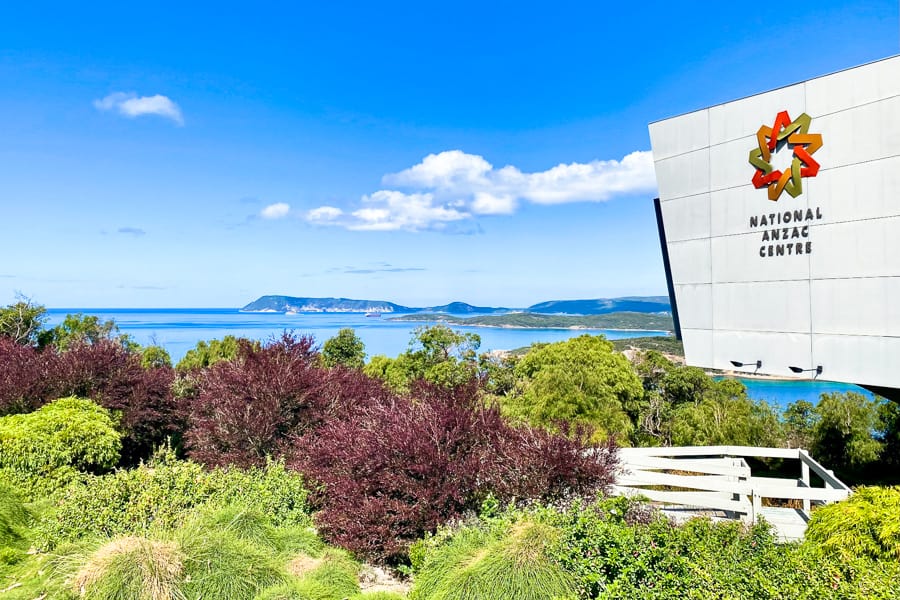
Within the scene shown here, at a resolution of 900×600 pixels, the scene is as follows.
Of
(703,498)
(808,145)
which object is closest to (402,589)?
(703,498)

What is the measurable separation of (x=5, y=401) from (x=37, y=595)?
864cm

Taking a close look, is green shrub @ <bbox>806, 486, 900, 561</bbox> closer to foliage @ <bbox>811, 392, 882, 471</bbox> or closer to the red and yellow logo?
the red and yellow logo

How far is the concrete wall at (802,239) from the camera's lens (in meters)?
6.25

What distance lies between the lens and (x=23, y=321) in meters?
26.3

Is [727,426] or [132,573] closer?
[132,573]

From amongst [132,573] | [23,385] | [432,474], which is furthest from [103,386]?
[432,474]

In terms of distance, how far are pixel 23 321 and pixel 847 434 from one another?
36.2 metres

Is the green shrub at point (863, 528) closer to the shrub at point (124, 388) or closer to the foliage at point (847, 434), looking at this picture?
the foliage at point (847, 434)

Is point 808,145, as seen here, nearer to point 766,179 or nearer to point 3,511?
point 766,179

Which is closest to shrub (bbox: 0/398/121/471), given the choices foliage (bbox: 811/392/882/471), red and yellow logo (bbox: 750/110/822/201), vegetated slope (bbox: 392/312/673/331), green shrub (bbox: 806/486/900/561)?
green shrub (bbox: 806/486/900/561)

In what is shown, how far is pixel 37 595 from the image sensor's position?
5.86 metres

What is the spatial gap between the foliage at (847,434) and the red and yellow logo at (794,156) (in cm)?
1272

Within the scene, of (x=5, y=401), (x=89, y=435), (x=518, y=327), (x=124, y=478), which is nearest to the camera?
(x=124, y=478)

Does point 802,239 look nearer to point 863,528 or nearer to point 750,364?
point 750,364
